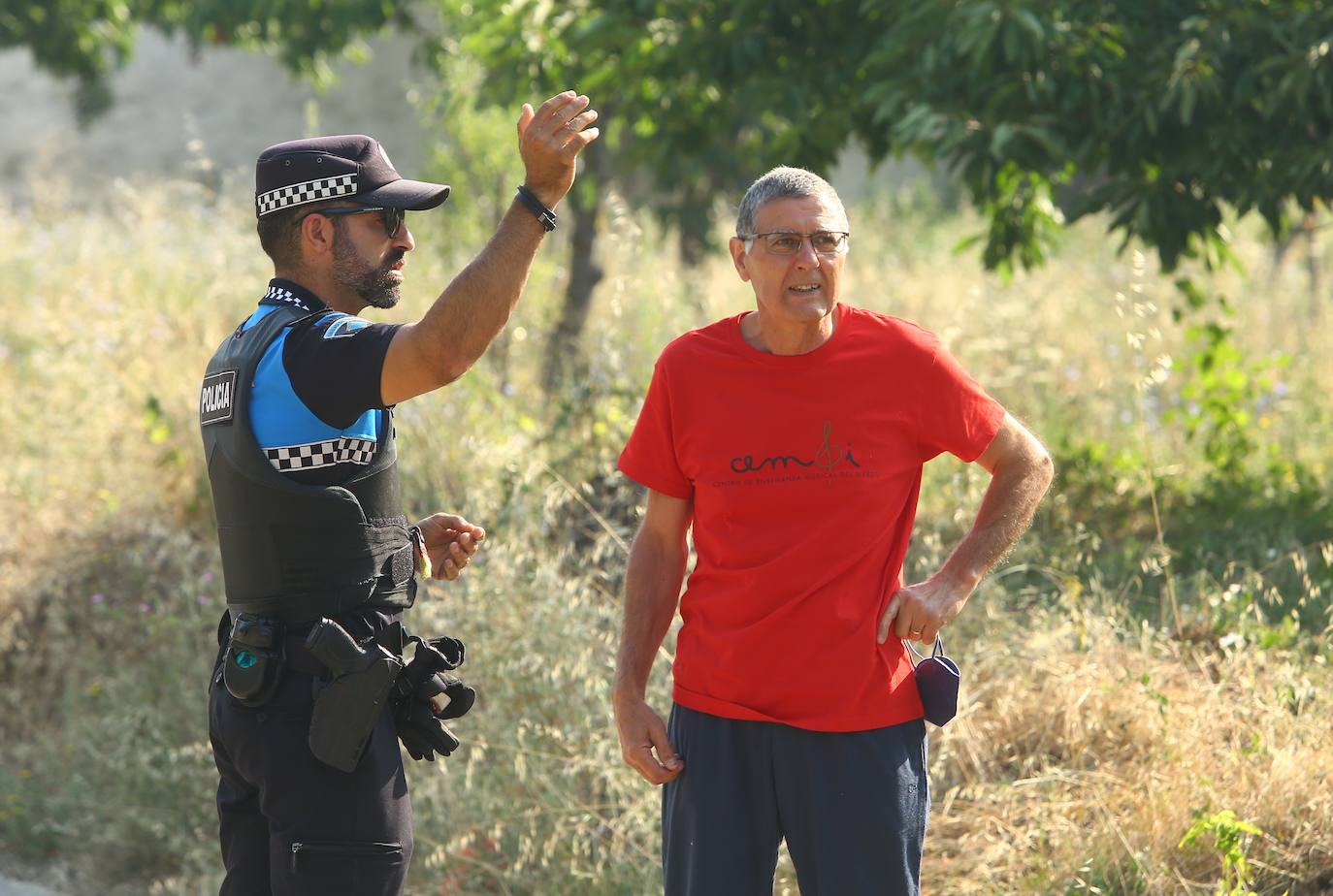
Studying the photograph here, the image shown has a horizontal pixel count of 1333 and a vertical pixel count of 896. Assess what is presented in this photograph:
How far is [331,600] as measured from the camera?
2740mm

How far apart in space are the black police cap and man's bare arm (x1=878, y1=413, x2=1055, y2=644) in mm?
1156

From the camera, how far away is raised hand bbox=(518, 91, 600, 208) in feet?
8.11

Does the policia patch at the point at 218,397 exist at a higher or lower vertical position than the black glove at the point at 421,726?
higher

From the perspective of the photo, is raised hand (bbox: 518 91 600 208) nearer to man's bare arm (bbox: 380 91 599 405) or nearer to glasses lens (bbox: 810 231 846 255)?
man's bare arm (bbox: 380 91 599 405)

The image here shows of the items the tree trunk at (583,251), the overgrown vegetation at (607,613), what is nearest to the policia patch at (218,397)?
the overgrown vegetation at (607,613)

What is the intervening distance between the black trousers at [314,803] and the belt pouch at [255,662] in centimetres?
4

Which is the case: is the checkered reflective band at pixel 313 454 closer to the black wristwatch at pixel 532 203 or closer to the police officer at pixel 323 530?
the police officer at pixel 323 530

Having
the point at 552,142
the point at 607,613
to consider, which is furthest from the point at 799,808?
the point at 607,613

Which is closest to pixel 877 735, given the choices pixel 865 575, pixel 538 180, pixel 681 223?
pixel 865 575

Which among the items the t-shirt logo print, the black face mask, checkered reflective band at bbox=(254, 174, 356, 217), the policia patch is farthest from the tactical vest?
the black face mask

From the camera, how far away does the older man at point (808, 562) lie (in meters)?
2.68

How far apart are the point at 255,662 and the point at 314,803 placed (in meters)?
0.28

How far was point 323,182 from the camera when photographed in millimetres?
2754

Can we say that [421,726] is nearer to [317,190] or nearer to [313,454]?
[313,454]
